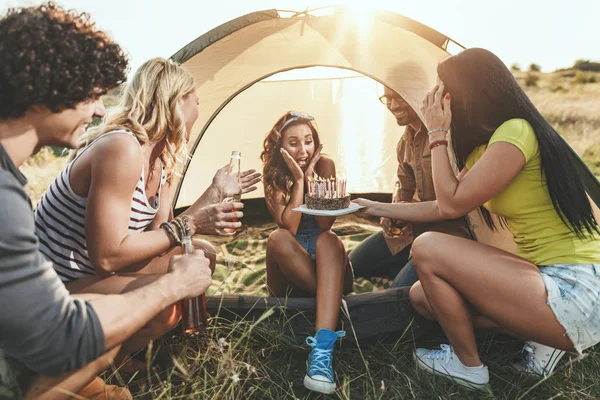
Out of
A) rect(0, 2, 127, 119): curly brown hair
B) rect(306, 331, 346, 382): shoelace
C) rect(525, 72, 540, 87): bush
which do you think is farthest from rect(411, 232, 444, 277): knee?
rect(525, 72, 540, 87): bush

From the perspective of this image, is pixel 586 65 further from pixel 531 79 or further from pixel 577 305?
pixel 577 305

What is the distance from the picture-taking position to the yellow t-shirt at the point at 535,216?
1814mm

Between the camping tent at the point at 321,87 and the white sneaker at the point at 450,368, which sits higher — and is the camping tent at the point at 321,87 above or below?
above

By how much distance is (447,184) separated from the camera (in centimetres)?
191

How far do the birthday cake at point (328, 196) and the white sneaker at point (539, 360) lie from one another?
3.09ft

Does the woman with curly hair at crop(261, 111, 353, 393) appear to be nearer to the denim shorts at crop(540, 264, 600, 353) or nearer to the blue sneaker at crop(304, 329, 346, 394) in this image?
the blue sneaker at crop(304, 329, 346, 394)

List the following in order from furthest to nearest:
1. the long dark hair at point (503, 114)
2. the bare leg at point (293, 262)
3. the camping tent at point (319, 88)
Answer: the camping tent at point (319, 88), the bare leg at point (293, 262), the long dark hair at point (503, 114)

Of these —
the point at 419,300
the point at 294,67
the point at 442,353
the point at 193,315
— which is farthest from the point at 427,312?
the point at 294,67

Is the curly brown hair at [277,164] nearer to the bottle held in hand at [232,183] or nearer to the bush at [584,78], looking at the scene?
the bottle held in hand at [232,183]

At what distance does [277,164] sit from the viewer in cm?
300

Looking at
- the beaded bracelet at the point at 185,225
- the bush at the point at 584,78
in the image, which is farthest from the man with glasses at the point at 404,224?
the bush at the point at 584,78

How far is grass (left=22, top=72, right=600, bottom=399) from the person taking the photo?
1.87m

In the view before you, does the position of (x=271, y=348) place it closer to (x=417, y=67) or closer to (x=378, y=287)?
(x=378, y=287)

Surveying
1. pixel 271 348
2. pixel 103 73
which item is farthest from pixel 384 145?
pixel 103 73
